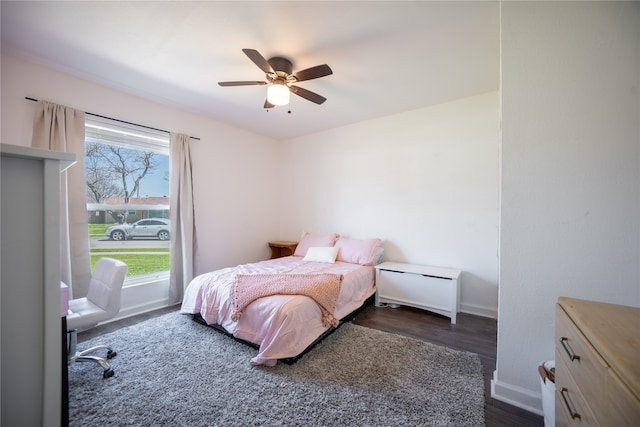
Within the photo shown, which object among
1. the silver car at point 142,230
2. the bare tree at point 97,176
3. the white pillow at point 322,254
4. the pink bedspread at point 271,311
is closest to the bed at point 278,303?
the pink bedspread at point 271,311

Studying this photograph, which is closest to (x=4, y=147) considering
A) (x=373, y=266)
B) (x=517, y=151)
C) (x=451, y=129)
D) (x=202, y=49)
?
(x=202, y=49)

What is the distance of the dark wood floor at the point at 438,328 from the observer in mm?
1958

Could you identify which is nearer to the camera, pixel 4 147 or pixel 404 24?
pixel 4 147

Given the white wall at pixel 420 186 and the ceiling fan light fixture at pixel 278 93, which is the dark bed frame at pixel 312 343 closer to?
the white wall at pixel 420 186

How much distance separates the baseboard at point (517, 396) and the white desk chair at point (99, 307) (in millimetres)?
2596

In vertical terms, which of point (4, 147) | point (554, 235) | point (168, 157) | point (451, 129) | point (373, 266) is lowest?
point (373, 266)

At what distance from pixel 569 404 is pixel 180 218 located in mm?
3578

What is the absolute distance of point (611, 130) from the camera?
1290mm

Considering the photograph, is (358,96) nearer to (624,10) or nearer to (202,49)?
(202,49)

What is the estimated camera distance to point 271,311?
77.2 inches

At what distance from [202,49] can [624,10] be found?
8.67 feet

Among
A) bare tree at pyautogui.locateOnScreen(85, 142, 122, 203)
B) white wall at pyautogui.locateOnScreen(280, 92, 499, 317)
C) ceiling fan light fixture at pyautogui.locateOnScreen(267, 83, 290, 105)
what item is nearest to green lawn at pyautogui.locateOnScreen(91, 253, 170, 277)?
bare tree at pyautogui.locateOnScreen(85, 142, 122, 203)

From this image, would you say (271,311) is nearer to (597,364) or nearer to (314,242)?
(597,364)

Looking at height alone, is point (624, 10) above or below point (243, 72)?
below
